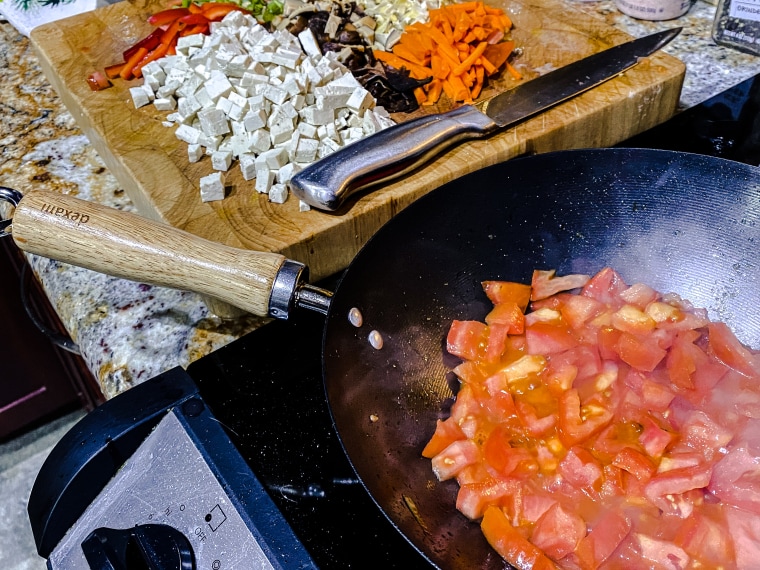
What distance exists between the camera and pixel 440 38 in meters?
1.58

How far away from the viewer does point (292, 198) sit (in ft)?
4.31

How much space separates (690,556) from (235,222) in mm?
930

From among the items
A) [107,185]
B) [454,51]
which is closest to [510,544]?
[454,51]

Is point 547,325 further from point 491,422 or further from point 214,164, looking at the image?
point 214,164

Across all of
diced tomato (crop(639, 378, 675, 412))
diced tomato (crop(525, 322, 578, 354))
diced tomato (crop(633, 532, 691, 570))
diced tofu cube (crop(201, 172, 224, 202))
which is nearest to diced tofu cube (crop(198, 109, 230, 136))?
diced tofu cube (crop(201, 172, 224, 202))

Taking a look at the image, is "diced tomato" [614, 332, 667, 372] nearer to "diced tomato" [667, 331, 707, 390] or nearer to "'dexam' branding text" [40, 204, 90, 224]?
"diced tomato" [667, 331, 707, 390]

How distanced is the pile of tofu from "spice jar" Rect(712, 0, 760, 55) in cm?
103

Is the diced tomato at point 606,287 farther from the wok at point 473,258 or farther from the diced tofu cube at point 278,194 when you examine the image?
the diced tofu cube at point 278,194

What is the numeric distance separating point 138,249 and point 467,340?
0.57 m

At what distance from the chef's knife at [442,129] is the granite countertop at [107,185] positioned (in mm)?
264

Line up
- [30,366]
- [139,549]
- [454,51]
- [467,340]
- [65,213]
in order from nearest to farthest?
[139,549]
[65,213]
[467,340]
[454,51]
[30,366]

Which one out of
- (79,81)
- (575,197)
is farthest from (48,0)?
(575,197)

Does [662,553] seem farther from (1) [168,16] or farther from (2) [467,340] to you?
(1) [168,16]

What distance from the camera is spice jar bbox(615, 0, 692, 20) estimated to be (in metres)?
1.87
